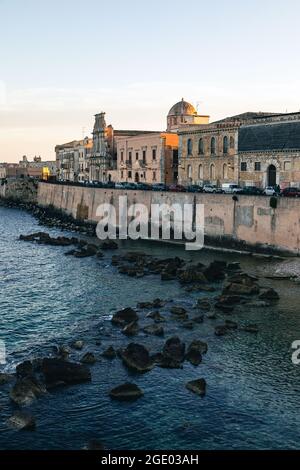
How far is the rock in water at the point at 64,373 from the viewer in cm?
2252

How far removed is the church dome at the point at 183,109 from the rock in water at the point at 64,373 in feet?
235

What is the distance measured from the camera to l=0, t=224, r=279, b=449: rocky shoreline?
21656mm

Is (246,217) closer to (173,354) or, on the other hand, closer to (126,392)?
(173,354)

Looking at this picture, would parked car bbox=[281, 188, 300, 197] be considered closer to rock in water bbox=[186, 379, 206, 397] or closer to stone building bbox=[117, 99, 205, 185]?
stone building bbox=[117, 99, 205, 185]

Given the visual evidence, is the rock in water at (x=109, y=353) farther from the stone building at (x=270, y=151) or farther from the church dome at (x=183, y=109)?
the church dome at (x=183, y=109)

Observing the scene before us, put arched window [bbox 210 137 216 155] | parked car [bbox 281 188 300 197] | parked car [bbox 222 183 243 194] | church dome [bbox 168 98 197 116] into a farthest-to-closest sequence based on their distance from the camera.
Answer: church dome [bbox 168 98 197 116], arched window [bbox 210 137 216 155], parked car [bbox 222 183 243 194], parked car [bbox 281 188 300 197]

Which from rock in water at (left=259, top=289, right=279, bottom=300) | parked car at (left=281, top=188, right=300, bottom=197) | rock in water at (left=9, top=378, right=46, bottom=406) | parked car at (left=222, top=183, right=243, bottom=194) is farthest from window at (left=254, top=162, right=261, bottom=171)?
rock in water at (left=9, top=378, right=46, bottom=406)

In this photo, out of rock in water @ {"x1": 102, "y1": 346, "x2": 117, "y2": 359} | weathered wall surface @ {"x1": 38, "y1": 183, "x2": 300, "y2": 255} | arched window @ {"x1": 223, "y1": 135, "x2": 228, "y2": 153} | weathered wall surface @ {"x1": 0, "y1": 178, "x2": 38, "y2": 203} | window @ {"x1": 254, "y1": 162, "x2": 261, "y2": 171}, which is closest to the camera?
rock in water @ {"x1": 102, "y1": 346, "x2": 117, "y2": 359}

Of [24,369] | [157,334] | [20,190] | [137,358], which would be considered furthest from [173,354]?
[20,190]

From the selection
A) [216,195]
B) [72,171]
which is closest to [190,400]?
[216,195]

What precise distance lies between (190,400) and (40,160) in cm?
17767

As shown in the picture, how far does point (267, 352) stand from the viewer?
2564 centimetres

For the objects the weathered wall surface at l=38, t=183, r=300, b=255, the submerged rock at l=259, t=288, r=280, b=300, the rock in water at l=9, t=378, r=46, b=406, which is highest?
the weathered wall surface at l=38, t=183, r=300, b=255

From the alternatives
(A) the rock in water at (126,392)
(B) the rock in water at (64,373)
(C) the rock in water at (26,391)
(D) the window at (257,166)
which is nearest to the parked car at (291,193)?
(D) the window at (257,166)
